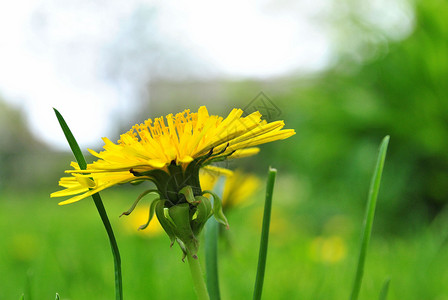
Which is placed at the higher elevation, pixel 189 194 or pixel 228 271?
pixel 189 194

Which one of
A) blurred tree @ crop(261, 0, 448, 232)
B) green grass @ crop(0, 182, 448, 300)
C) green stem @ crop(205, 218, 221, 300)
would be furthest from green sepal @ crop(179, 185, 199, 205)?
blurred tree @ crop(261, 0, 448, 232)

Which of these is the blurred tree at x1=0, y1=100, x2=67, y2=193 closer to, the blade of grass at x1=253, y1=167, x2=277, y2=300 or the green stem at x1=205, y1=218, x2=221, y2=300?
the green stem at x1=205, y1=218, x2=221, y2=300

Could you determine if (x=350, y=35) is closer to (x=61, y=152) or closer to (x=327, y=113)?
(x=327, y=113)

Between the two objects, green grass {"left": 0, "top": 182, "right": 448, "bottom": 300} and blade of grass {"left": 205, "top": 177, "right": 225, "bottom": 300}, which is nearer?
blade of grass {"left": 205, "top": 177, "right": 225, "bottom": 300}

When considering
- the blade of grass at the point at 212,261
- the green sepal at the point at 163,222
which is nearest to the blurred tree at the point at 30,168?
the blade of grass at the point at 212,261

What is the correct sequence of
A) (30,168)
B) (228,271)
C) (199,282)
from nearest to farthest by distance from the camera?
(199,282), (228,271), (30,168)

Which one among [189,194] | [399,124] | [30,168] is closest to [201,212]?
[189,194]

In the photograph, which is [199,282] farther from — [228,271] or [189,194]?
[228,271]
